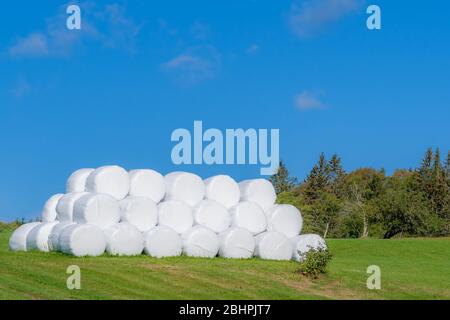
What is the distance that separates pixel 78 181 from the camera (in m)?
24.0

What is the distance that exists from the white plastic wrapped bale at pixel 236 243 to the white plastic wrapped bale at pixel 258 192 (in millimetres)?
1762

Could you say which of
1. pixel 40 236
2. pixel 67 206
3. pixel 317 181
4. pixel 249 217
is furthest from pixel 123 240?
pixel 317 181

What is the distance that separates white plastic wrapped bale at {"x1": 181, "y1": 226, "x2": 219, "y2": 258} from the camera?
2236 centimetres

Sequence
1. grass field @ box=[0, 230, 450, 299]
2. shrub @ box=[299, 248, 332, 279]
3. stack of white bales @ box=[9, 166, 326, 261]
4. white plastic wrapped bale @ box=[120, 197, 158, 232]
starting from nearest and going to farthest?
grass field @ box=[0, 230, 450, 299] → shrub @ box=[299, 248, 332, 279] → stack of white bales @ box=[9, 166, 326, 261] → white plastic wrapped bale @ box=[120, 197, 158, 232]

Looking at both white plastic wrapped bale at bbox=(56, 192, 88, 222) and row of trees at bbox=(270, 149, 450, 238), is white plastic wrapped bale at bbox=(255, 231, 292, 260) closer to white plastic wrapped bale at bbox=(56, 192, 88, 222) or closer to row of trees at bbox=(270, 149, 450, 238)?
white plastic wrapped bale at bbox=(56, 192, 88, 222)

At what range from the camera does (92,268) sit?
1792 cm

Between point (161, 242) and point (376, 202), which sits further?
point (376, 202)

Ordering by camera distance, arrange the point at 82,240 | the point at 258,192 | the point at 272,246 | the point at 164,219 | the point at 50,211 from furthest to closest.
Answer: the point at 258,192 < the point at 50,211 < the point at 272,246 < the point at 164,219 < the point at 82,240

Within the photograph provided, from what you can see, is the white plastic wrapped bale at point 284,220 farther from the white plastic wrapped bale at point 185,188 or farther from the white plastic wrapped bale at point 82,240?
the white plastic wrapped bale at point 82,240

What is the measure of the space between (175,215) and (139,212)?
122 centimetres

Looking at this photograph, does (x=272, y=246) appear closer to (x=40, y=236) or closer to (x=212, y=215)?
(x=212, y=215)

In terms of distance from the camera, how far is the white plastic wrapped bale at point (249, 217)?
23.6m

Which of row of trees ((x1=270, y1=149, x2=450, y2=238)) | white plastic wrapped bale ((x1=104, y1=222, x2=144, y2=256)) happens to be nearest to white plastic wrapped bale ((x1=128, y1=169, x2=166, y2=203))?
white plastic wrapped bale ((x1=104, y1=222, x2=144, y2=256))

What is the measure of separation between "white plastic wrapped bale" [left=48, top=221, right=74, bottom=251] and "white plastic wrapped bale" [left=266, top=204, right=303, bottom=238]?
685 cm
